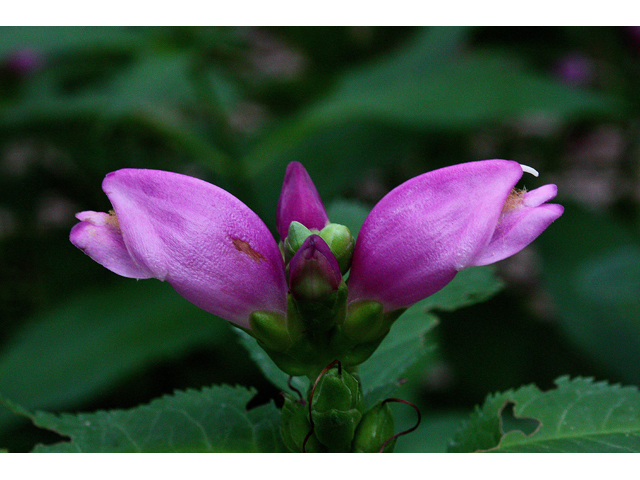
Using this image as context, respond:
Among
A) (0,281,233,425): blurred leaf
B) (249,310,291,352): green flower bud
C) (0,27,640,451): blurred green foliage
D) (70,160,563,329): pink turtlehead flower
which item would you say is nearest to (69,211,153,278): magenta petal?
(70,160,563,329): pink turtlehead flower

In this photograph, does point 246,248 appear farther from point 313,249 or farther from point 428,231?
point 428,231

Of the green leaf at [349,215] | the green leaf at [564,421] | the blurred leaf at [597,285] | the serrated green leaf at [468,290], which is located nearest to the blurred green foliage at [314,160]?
the blurred leaf at [597,285]

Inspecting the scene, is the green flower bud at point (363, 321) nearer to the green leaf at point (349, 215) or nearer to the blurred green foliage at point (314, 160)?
the green leaf at point (349, 215)

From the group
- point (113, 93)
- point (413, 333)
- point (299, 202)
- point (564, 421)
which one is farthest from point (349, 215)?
point (113, 93)

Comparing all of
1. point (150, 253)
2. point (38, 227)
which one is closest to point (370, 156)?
point (38, 227)

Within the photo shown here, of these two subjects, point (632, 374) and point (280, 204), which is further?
point (632, 374)

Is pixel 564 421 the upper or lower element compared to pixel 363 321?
lower

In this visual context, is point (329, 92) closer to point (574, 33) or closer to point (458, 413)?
point (574, 33)
